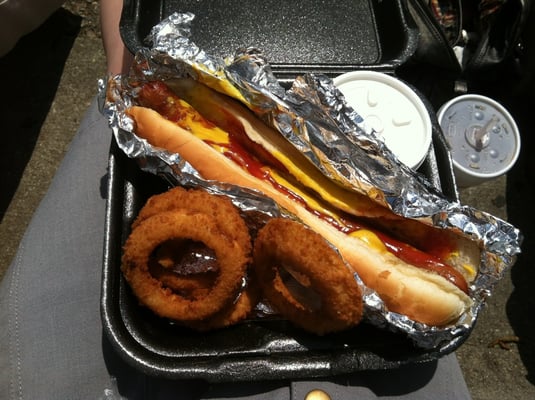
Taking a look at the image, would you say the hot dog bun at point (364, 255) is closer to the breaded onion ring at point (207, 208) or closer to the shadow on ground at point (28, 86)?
the breaded onion ring at point (207, 208)

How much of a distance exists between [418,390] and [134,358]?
87cm

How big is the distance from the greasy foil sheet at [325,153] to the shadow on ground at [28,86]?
132 cm

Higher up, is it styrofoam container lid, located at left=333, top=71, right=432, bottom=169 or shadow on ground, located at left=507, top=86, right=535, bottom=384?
styrofoam container lid, located at left=333, top=71, right=432, bottom=169

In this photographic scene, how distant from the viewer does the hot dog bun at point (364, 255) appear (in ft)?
4.39

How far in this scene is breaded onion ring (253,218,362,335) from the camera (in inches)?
49.2

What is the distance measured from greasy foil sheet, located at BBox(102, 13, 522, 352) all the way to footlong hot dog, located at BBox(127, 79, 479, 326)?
39mm

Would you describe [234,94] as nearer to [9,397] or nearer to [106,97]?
Answer: [106,97]

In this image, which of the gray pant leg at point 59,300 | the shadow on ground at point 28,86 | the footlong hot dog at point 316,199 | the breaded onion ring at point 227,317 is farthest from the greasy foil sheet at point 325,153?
the shadow on ground at point 28,86

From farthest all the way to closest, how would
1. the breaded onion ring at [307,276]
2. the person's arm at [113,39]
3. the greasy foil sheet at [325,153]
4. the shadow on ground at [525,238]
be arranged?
the shadow on ground at [525,238] → the person's arm at [113,39] → the greasy foil sheet at [325,153] → the breaded onion ring at [307,276]

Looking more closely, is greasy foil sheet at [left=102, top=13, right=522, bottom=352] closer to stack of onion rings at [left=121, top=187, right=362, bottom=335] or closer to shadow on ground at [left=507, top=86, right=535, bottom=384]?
stack of onion rings at [left=121, top=187, right=362, bottom=335]

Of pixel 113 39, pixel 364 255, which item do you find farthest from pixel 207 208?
pixel 113 39

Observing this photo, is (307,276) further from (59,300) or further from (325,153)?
(59,300)

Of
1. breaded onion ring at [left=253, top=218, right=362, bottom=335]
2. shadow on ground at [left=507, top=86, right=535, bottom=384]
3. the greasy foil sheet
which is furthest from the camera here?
shadow on ground at [left=507, top=86, right=535, bottom=384]

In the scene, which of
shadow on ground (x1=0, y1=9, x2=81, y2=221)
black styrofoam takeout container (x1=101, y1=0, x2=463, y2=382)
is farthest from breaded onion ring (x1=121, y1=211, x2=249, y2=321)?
shadow on ground (x1=0, y1=9, x2=81, y2=221)
